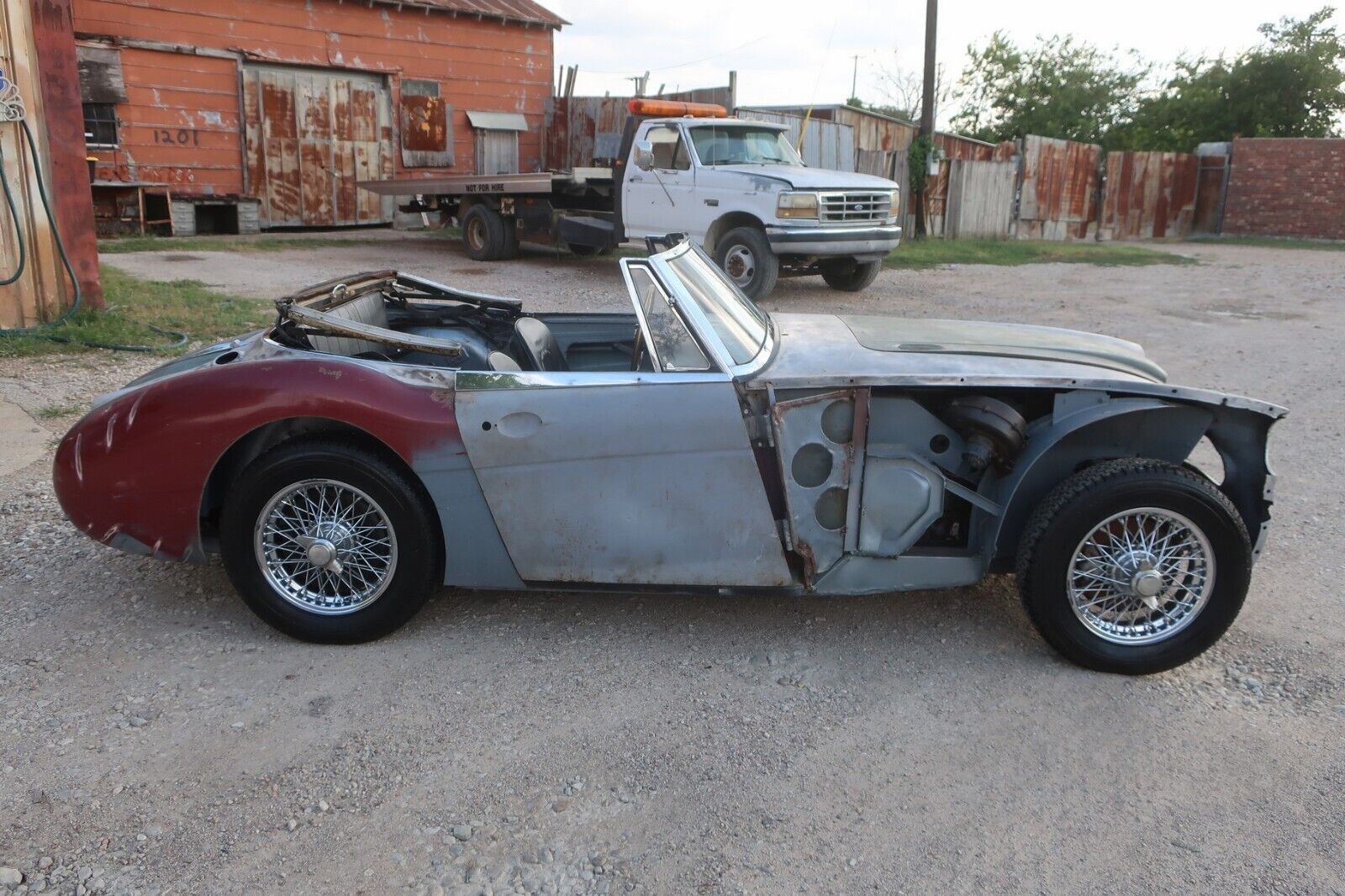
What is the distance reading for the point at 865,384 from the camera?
3.73 m

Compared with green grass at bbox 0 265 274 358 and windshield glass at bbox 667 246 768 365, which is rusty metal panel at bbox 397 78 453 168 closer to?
green grass at bbox 0 265 274 358

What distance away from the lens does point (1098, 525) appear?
12.0ft

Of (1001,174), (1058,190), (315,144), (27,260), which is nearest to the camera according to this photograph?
(27,260)

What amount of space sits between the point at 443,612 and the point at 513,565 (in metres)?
0.53

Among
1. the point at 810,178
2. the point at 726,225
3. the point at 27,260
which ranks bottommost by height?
the point at 27,260

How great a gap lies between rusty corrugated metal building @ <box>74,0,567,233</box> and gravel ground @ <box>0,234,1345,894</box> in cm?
1469

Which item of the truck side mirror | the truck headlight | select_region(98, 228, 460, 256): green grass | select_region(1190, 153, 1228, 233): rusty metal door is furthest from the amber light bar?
select_region(1190, 153, 1228, 233): rusty metal door

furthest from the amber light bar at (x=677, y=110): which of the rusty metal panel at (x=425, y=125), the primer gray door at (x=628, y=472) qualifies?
the primer gray door at (x=628, y=472)

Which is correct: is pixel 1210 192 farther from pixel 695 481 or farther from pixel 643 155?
pixel 695 481

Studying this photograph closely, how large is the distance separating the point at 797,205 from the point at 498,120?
1144 centimetres

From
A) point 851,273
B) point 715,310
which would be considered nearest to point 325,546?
point 715,310

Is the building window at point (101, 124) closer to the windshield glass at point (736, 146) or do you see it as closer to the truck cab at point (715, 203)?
the truck cab at point (715, 203)

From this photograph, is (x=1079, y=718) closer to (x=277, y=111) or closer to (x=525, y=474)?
(x=525, y=474)

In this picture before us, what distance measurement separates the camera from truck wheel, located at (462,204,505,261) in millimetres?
16016
